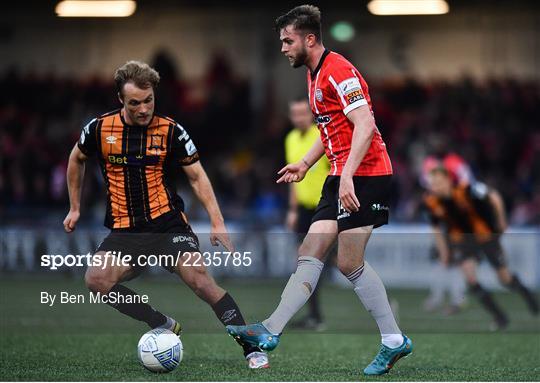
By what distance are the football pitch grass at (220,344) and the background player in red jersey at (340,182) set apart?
0.40m

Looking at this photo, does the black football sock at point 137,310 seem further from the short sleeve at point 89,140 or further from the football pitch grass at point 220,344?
the short sleeve at point 89,140

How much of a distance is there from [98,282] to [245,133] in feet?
48.8

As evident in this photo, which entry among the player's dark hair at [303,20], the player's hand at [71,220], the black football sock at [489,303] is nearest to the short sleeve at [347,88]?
the player's dark hair at [303,20]

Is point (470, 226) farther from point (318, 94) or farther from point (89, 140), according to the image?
point (89, 140)

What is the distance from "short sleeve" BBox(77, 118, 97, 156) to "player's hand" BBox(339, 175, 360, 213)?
164 centimetres

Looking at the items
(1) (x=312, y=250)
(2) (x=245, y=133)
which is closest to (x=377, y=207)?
(1) (x=312, y=250)

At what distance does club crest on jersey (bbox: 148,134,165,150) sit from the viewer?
7160 millimetres

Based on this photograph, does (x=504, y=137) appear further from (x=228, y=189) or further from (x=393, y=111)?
(x=228, y=189)

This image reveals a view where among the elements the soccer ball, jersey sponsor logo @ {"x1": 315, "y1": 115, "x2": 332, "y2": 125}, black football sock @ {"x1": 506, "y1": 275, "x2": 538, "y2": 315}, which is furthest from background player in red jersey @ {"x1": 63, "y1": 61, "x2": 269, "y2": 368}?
black football sock @ {"x1": 506, "y1": 275, "x2": 538, "y2": 315}

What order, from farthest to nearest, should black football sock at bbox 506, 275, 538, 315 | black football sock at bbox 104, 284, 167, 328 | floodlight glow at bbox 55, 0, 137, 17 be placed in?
1. floodlight glow at bbox 55, 0, 137, 17
2. black football sock at bbox 506, 275, 538, 315
3. black football sock at bbox 104, 284, 167, 328

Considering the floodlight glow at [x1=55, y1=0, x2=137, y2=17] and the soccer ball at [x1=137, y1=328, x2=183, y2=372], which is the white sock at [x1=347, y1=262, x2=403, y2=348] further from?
the floodlight glow at [x1=55, y1=0, x2=137, y2=17]

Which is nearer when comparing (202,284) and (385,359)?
(385,359)

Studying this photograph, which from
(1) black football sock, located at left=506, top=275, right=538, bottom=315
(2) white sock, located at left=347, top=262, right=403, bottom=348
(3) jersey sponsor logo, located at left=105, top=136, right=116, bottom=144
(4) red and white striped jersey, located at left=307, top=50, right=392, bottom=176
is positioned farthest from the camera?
(1) black football sock, located at left=506, top=275, right=538, bottom=315

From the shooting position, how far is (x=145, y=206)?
724cm
